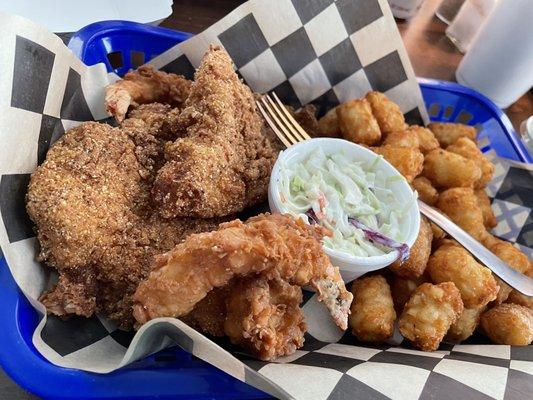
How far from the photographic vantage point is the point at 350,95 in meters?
2.04

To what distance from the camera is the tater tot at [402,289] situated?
5.40 ft

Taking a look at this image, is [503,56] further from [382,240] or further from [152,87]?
[152,87]

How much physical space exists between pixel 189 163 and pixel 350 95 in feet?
3.02

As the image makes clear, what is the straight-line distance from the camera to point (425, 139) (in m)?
1.96

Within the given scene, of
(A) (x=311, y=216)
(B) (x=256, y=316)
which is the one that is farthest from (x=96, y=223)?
(A) (x=311, y=216)

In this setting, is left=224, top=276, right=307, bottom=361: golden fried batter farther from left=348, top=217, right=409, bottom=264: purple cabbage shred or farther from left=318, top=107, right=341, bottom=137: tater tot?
left=318, top=107, right=341, bottom=137: tater tot

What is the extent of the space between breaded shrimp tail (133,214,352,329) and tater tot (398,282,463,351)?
0.38 meters

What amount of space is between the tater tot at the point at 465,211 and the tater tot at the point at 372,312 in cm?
43

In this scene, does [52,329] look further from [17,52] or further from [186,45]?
[186,45]

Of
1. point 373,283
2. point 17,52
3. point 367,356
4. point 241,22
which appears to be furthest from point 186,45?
point 367,356

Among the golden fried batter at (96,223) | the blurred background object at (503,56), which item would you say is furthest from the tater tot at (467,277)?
the blurred background object at (503,56)

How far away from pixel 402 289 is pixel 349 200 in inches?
14.3

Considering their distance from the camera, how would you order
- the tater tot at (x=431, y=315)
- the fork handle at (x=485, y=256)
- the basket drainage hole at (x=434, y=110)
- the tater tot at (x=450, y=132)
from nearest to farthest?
the tater tot at (x=431, y=315), the fork handle at (x=485, y=256), the tater tot at (x=450, y=132), the basket drainage hole at (x=434, y=110)

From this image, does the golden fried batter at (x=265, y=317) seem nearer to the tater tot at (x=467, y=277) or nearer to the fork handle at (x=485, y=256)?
the tater tot at (x=467, y=277)
